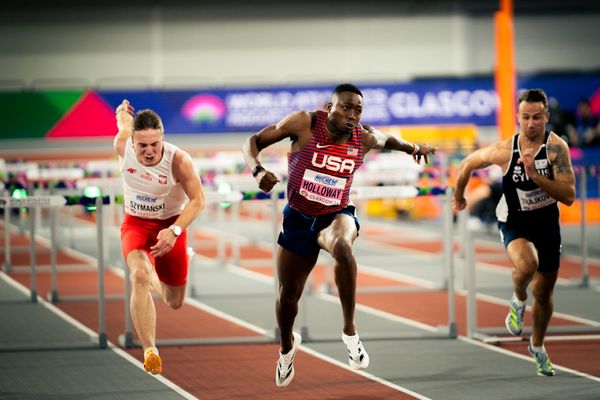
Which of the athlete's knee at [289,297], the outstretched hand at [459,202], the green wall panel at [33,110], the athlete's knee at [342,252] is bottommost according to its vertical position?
the athlete's knee at [289,297]

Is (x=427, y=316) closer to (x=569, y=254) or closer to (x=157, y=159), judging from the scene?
(x=157, y=159)

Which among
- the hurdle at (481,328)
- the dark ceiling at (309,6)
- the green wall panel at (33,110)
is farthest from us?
the dark ceiling at (309,6)

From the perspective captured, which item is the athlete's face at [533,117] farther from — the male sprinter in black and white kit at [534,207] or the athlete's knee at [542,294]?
the athlete's knee at [542,294]

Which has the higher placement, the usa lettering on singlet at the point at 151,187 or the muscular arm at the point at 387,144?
the muscular arm at the point at 387,144

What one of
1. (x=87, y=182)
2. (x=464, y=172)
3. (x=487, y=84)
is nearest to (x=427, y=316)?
(x=464, y=172)

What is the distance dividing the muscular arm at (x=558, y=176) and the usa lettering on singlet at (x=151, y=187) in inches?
99.3

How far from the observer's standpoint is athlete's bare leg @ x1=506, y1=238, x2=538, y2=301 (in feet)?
26.8

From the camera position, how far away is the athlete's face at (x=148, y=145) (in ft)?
25.3

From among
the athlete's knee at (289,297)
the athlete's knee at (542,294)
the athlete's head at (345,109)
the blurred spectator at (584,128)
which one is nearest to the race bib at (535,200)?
the athlete's knee at (542,294)

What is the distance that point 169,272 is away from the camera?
838 cm

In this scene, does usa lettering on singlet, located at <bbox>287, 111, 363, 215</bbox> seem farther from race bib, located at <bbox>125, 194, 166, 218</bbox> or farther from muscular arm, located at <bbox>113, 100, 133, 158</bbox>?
muscular arm, located at <bbox>113, 100, 133, 158</bbox>

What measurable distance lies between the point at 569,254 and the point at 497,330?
23.7 feet

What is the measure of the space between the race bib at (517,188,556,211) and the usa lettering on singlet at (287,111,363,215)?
1.49 m

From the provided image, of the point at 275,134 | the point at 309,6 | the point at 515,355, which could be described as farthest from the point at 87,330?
the point at 309,6
